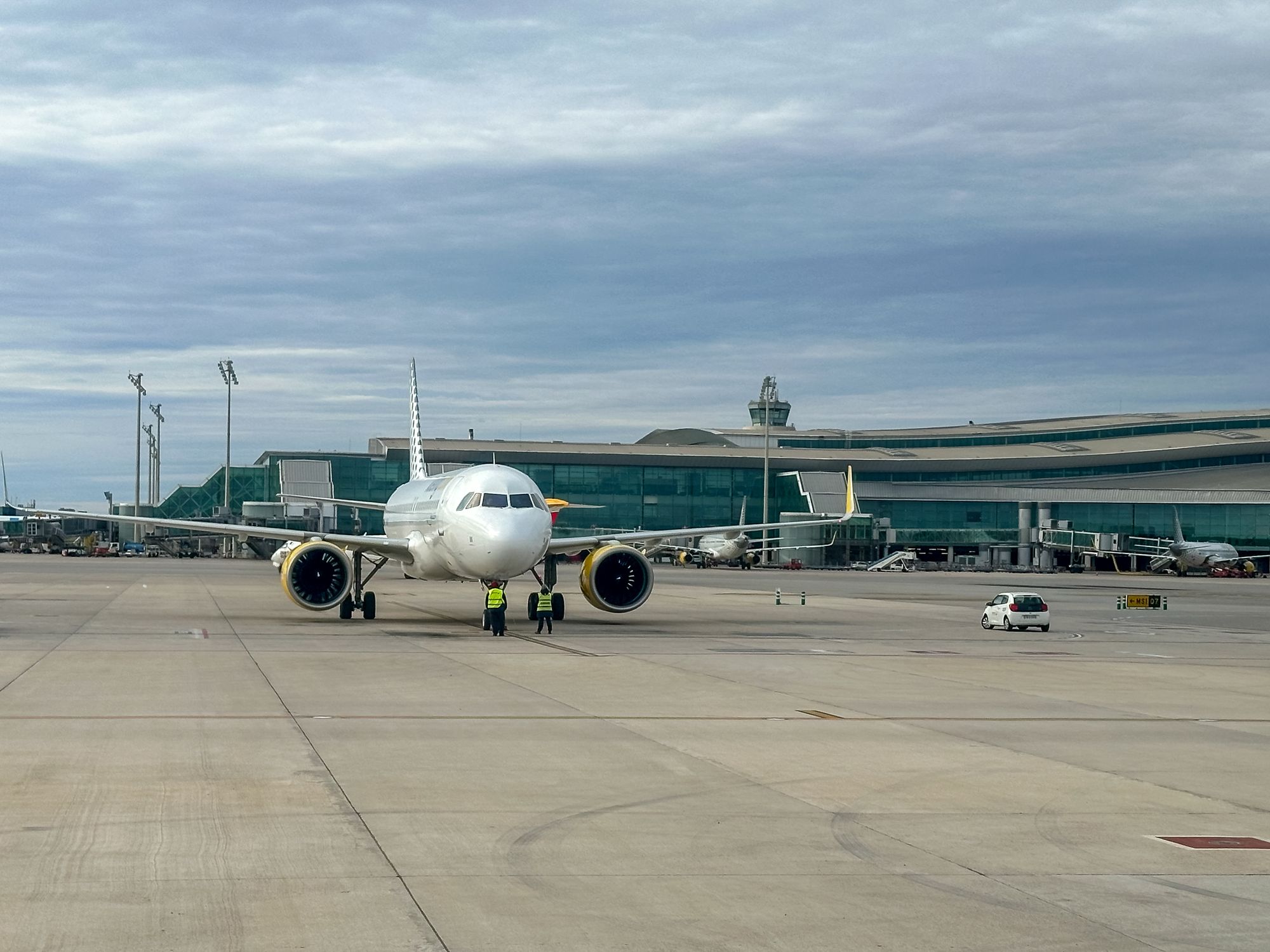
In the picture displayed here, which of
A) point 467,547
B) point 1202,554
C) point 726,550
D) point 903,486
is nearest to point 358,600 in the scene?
point 467,547

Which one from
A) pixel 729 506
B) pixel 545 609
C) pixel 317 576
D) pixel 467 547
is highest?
pixel 729 506

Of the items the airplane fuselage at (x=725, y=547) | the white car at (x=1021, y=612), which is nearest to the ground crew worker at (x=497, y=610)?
the white car at (x=1021, y=612)

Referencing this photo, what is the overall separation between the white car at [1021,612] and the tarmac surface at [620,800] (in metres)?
11.0

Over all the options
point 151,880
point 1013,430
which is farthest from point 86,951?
point 1013,430

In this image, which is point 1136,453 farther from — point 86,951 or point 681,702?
point 86,951

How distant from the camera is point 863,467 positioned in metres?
150

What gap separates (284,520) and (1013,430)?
295 feet

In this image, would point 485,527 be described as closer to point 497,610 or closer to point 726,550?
point 497,610

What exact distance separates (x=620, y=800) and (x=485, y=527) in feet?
72.7

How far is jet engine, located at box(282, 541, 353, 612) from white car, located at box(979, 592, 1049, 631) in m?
19.3

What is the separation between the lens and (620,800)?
1301 centimetres

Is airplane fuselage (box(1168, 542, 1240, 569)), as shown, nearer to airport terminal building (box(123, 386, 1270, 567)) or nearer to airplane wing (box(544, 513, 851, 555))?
airport terminal building (box(123, 386, 1270, 567))

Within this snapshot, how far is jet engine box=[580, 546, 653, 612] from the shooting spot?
1535 inches

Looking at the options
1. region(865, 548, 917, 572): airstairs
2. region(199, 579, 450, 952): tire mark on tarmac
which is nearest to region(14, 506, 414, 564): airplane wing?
region(199, 579, 450, 952): tire mark on tarmac
